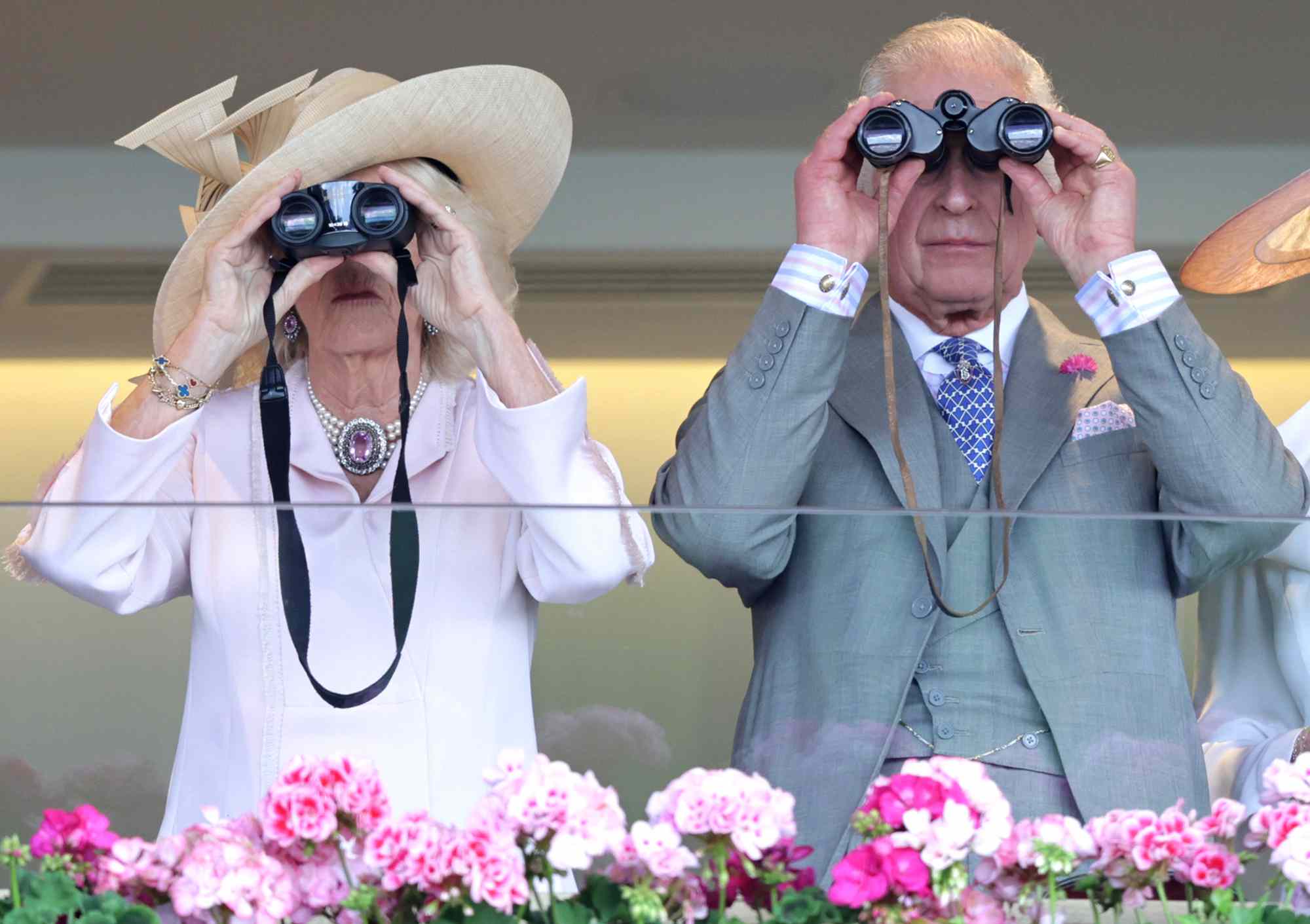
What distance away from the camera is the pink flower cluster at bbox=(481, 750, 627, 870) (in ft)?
4.04

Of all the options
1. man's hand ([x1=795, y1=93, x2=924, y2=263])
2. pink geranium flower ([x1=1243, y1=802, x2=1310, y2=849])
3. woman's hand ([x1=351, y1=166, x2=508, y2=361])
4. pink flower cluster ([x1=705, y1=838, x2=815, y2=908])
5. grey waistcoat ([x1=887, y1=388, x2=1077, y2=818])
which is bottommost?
pink flower cluster ([x1=705, y1=838, x2=815, y2=908])

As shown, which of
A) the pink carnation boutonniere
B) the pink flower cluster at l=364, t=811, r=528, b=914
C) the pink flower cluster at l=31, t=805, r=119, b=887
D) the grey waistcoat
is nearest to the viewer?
the pink flower cluster at l=364, t=811, r=528, b=914

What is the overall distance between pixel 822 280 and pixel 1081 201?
0.97ft

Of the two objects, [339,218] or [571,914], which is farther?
[339,218]

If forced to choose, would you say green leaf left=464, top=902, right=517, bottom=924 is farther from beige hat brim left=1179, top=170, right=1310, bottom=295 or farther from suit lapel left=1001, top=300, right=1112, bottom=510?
beige hat brim left=1179, top=170, right=1310, bottom=295

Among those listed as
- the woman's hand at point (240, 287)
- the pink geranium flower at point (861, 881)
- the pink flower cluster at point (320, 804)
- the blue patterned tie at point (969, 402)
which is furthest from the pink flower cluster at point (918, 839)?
the woman's hand at point (240, 287)

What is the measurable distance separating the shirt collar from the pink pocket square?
0.41 ft

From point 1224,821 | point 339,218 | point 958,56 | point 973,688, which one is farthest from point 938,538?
point 958,56

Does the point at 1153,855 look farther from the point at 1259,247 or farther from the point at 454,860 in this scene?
the point at 1259,247

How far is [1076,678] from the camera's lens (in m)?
1.69

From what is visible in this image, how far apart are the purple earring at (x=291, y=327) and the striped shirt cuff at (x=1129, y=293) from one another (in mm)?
782

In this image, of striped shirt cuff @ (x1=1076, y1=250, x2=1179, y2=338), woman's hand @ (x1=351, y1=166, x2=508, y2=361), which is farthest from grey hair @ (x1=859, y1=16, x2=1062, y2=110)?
woman's hand @ (x1=351, y1=166, x2=508, y2=361)

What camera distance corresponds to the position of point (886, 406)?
1.95 meters

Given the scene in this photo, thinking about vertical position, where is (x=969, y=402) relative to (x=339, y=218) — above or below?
below
